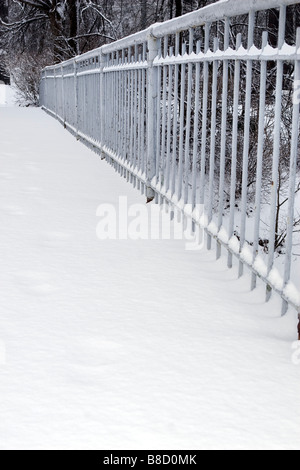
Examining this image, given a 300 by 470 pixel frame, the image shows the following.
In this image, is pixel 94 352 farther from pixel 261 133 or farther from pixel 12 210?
pixel 12 210

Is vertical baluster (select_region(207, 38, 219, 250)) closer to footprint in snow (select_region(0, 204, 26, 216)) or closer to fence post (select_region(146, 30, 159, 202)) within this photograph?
fence post (select_region(146, 30, 159, 202))

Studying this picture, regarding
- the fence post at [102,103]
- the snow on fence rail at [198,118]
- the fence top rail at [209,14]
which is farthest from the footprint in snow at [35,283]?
the fence post at [102,103]

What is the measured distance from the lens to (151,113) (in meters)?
5.45

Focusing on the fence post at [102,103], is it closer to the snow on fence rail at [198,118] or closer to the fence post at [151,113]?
the snow on fence rail at [198,118]

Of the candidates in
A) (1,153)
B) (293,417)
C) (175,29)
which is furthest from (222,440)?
(1,153)

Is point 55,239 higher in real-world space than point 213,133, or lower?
lower

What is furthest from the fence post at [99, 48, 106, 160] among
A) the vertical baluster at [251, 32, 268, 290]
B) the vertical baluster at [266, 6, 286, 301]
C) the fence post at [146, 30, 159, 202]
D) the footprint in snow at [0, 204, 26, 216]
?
the vertical baluster at [266, 6, 286, 301]

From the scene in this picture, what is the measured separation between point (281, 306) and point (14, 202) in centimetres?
302

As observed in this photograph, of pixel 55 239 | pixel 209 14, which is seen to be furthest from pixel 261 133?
pixel 55 239

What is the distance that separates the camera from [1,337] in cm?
270

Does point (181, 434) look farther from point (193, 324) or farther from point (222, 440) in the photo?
point (193, 324)

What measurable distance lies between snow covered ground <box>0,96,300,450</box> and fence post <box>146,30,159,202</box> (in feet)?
3.77

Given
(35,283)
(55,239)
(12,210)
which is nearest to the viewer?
(35,283)

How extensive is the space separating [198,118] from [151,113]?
15.5 inches
